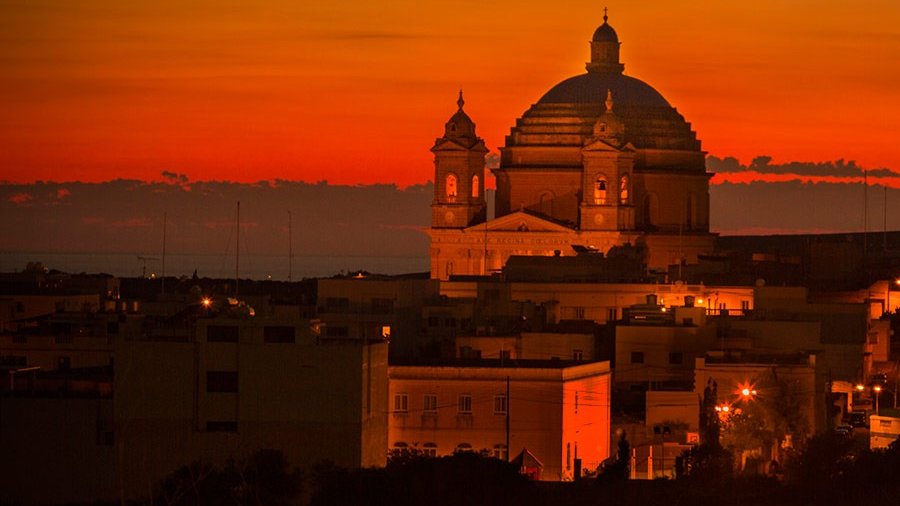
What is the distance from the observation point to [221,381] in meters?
61.2

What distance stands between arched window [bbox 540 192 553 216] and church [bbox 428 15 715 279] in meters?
0.03

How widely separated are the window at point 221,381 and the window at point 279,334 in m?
1.00

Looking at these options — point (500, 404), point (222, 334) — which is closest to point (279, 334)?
point (222, 334)

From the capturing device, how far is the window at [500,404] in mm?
68062

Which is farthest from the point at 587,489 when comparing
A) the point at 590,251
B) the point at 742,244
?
the point at 742,244

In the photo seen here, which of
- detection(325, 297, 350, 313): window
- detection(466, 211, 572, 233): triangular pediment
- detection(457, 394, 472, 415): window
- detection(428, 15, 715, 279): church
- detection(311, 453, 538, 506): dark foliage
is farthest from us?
detection(428, 15, 715, 279): church

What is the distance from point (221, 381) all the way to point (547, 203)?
2340 inches

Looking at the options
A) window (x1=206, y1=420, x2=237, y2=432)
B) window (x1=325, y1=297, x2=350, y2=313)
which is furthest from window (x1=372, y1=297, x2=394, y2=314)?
window (x1=206, y1=420, x2=237, y2=432)

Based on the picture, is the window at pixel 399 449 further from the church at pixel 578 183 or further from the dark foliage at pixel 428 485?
the church at pixel 578 183

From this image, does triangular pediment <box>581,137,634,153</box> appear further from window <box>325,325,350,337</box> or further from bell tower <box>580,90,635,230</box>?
window <box>325,325,350,337</box>

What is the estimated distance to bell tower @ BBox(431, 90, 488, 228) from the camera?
119438mm

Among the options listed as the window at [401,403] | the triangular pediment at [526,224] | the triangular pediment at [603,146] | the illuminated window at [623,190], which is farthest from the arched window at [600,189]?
the window at [401,403]

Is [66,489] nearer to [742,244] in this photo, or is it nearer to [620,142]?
[620,142]

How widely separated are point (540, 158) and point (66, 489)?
6164 centimetres
